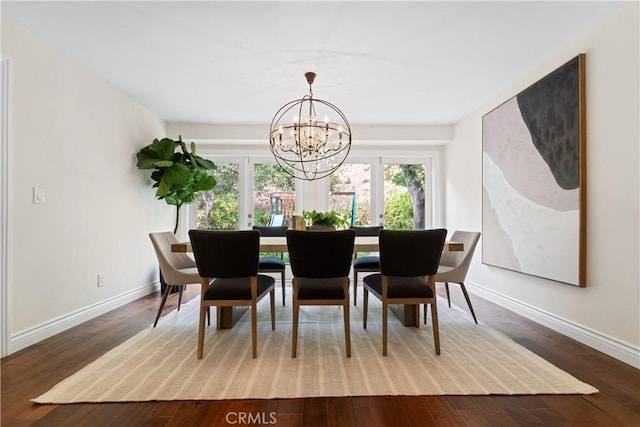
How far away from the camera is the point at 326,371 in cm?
192

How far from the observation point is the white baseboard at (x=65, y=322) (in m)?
2.26

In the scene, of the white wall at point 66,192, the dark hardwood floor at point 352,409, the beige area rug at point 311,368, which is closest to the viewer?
the dark hardwood floor at point 352,409

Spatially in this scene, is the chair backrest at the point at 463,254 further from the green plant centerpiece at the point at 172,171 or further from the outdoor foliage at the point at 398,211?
the green plant centerpiece at the point at 172,171

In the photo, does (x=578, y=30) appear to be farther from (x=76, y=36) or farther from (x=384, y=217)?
(x=76, y=36)

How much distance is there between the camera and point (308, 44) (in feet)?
8.27

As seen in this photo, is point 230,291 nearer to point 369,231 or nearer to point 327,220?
point 327,220

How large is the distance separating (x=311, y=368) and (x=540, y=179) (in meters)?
2.53

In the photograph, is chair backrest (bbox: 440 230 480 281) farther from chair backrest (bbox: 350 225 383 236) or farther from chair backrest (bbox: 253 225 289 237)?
chair backrest (bbox: 253 225 289 237)

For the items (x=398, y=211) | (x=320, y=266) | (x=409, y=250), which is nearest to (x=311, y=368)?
(x=320, y=266)

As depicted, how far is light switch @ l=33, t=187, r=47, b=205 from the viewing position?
7.89 feet

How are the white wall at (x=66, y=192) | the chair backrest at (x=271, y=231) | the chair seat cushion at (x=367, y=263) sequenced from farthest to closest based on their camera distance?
1. the chair backrest at (x=271, y=231)
2. the chair seat cushion at (x=367, y=263)
3. the white wall at (x=66, y=192)

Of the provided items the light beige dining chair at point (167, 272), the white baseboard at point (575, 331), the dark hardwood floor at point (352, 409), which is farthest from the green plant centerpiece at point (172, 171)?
the white baseboard at point (575, 331)

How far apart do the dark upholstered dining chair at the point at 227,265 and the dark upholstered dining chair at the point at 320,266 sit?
267 mm
